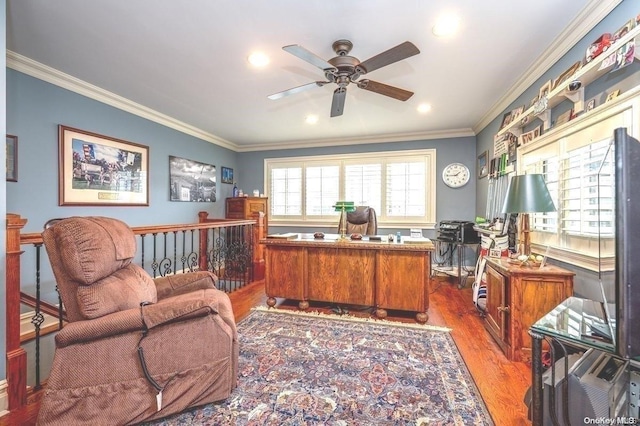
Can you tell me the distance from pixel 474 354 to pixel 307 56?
2.60m

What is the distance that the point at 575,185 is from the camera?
208 cm

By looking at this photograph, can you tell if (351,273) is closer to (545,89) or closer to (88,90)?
(545,89)

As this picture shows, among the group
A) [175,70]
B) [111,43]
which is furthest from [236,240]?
[111,43]

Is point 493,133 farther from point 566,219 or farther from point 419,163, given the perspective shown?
point 566,219

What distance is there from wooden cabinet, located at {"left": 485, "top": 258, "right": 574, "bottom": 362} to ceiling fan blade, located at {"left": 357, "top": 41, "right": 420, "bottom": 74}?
5.71 feet

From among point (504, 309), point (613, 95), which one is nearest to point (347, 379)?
point (504, 309)

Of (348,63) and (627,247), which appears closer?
(627,247)

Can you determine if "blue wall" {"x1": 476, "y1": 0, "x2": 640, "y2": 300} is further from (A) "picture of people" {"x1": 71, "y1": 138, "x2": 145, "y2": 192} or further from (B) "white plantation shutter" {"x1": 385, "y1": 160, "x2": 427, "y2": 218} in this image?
(A) "picture of people" {"x1": 71, "y1": 138, "x2": 145, "y2": 192}

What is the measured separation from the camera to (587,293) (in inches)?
79.6

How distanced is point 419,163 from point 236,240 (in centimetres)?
351

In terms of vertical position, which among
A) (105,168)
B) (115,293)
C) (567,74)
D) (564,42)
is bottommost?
(115,293)

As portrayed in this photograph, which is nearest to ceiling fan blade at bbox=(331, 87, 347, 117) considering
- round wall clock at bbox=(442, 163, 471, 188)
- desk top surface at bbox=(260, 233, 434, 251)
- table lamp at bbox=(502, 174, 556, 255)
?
desk top surface at bbox=(260, 233, 434, 251)

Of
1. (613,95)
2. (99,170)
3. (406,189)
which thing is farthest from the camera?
(406,189)

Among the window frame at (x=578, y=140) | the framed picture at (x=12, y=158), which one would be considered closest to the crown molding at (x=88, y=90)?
the framed picture at (x=12, y=158)
